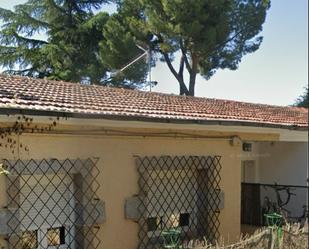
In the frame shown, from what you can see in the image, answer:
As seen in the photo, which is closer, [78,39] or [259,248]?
[259,248]

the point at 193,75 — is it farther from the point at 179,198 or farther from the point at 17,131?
the point at 17,131

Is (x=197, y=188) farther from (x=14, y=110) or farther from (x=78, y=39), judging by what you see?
(x=78, y=39)

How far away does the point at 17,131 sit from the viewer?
20.2 ft

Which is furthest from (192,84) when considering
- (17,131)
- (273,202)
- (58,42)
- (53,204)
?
(17,131)

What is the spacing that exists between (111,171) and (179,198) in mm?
1841

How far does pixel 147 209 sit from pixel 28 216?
2.17 metres

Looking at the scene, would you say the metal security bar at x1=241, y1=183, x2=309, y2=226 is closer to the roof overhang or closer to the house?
the roof overhang

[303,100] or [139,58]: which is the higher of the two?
[303,100]

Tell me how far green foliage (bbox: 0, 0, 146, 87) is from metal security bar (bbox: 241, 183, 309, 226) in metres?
4.90

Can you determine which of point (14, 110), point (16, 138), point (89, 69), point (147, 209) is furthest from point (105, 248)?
point (89, 69)

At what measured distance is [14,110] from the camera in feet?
18.2

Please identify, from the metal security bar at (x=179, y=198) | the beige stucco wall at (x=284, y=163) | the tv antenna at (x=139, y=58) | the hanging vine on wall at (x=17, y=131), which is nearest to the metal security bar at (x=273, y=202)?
the beige stucco wall at (x=284, y=163)

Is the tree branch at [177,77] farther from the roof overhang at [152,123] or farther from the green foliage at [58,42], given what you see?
the roof overhang at [152,123]

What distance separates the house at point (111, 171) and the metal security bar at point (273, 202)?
315 cm
